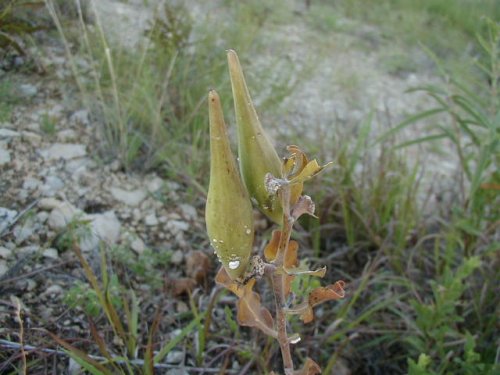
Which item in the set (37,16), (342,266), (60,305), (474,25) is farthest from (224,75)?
(474,25)

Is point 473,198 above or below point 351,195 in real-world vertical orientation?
above

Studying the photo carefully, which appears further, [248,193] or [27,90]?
[27,90]

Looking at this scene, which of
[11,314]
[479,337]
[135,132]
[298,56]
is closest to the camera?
[11,314]

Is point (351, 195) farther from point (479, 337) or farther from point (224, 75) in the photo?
point (224, 75)

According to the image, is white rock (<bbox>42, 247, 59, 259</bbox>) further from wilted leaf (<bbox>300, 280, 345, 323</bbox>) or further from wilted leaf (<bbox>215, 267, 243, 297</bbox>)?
wilted leaf (<bbox>300, 280, 345, 323</bbox>)

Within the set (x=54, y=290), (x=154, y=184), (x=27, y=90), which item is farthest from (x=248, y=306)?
(x=27, y=90)

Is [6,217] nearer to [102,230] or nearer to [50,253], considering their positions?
[50,253]
